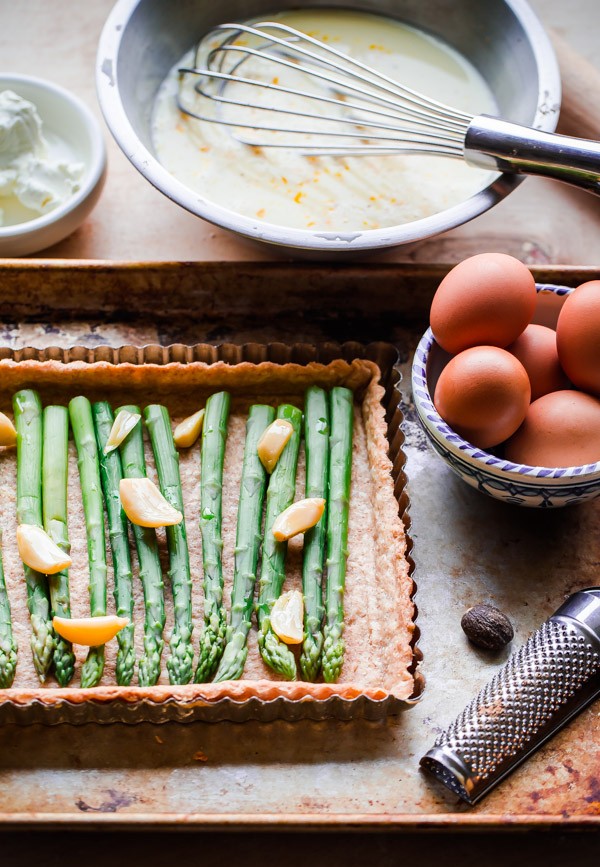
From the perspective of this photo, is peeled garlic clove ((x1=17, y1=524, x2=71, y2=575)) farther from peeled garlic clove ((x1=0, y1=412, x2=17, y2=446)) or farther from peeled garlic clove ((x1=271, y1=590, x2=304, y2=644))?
peeled garlic clove ((x1=271, y1=590, x2=304, y2=644))

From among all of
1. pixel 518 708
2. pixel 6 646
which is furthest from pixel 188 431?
pixel 518 708

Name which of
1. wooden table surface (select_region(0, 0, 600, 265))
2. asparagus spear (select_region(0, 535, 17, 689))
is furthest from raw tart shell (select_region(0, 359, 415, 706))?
wooden table surface (select_region(0, 0, 600, 265))

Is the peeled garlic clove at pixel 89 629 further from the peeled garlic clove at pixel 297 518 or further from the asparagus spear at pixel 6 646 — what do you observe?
the peeled garlic clove at pixel 297 518

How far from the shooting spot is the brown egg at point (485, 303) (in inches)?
78.6

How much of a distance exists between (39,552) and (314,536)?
64 centimetres

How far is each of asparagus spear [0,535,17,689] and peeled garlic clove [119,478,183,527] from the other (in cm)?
33

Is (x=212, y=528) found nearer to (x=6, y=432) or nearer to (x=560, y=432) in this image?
(x=6, y=432)

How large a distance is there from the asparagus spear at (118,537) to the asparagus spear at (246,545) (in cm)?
20

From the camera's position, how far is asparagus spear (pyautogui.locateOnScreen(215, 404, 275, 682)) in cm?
191

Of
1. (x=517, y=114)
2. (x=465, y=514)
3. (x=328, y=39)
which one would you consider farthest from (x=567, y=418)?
(x=328, y=39)

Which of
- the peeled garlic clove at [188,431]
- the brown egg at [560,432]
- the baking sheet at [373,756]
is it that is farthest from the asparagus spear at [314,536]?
the brown egg at [560,432]

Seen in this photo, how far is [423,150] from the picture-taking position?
2.51 m

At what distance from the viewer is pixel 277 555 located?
2068 mm
